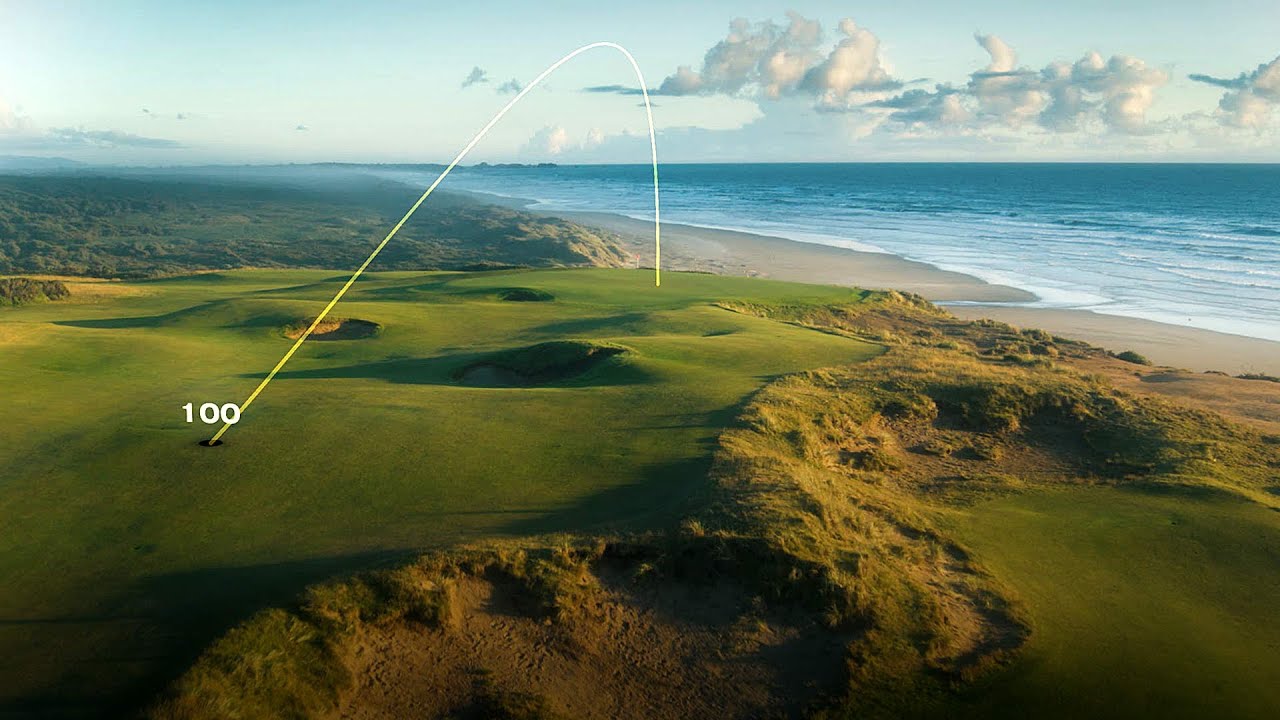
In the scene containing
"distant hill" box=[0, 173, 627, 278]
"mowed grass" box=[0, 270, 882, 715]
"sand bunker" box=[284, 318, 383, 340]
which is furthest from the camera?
"distant hill" box=[0, 173, 627, 278]

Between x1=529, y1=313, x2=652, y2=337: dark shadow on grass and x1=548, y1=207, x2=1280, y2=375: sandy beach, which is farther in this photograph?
x1=548, y1=207, x2=1280, y2=375: sandy beach

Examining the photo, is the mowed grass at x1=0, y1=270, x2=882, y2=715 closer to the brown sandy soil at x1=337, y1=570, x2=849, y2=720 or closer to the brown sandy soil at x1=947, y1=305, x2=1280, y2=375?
the brown sandy soil at x1=337, y1=570, x2=849, y2=720

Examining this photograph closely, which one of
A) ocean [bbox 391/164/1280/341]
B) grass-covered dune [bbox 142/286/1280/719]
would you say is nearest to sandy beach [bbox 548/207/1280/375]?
ocean [bbox 391/164/1280/341]

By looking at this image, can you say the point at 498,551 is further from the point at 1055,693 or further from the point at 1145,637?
the point at 1145,637

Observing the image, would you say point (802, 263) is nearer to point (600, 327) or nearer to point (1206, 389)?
point (600, 327)

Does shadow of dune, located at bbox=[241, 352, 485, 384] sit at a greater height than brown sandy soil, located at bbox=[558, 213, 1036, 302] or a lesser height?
lesser

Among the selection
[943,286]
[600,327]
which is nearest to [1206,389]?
[600,327]

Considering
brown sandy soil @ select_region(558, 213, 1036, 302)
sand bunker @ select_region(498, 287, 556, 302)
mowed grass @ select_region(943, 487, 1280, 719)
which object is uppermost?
brown sandy soil @ select_region(558, 213, 1036, 302)
